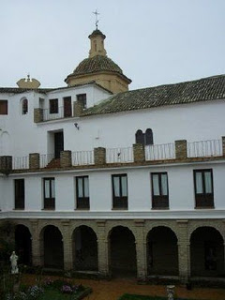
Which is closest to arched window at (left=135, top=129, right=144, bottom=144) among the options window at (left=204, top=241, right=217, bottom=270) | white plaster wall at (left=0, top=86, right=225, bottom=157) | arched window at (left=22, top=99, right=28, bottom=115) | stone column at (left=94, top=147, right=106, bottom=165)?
white plaster wall at (left=0, top=86, right=225, bottom=157)

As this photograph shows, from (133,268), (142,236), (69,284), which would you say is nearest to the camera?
(69,284)

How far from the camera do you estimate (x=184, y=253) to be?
22.2 m

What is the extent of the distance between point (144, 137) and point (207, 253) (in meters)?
7.87

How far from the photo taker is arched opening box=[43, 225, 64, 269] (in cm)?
2820

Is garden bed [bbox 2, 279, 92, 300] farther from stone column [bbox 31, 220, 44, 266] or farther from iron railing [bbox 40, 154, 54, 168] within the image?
iron railing [bbox 40, 154, 54, 168]

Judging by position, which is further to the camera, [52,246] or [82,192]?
[52,246]

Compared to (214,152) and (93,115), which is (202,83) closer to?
(214,152)

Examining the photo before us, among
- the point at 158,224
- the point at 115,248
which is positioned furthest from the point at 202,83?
the point at 115,248

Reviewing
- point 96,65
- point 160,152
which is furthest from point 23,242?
point 96,65

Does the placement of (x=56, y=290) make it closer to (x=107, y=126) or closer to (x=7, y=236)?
(x=7, y=236)

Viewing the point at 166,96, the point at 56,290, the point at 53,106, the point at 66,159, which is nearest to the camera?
the point at 56,290

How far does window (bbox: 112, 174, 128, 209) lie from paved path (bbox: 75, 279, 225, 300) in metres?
4.38

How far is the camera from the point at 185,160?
22.2 metres

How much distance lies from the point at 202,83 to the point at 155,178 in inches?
290
